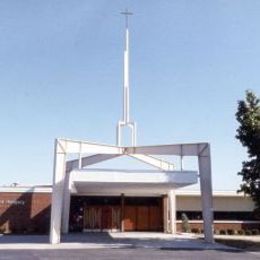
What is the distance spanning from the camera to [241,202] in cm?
4272

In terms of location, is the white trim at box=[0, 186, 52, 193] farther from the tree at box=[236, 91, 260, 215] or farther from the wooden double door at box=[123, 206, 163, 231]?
the tree at box=[236, 91, 260, 215]

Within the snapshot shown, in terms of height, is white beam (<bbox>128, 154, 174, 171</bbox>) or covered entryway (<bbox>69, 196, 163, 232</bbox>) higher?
white beam (<bbox>128, 154, 174, 171</bbox>)

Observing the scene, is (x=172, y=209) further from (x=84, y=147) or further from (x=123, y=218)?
(x=84, y=147)

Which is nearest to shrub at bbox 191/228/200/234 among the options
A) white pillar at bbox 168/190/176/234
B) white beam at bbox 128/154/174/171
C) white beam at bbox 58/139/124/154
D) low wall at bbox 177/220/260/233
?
low wall at bbox 177/220/260/233

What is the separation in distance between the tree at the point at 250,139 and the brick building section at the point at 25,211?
50.1 ft

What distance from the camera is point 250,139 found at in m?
28.7

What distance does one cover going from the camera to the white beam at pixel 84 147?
2791 cm

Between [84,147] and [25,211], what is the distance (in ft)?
35.4

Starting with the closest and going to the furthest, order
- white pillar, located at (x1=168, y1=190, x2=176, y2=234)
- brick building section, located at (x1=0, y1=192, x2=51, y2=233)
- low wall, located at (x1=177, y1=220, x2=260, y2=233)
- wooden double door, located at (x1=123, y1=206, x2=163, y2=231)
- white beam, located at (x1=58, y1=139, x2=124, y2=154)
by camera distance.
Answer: white beam, located at (x1=58, y1=139, x2=124, y2=154), brick building section, located at (x1=0, y1=192, x2=51, y2=233), white pillar, located at (x1=168, y1=190, x2=176, y2=234), wooden double door, located at (x1=123, y1=206, x2=163, y2=231), low wall, located at (x1=177, y1=220, x2=260, y2=233)

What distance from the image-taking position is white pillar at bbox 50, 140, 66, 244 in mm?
26297

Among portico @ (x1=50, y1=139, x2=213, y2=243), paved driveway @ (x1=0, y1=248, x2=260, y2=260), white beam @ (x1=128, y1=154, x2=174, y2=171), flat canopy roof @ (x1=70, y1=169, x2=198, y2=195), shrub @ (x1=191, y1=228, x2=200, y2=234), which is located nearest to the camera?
paved driveway @ (x1=0, y1=248, x2=260, y2=260)

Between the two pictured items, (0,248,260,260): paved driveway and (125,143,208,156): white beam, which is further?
(125,143,208,156): white beam

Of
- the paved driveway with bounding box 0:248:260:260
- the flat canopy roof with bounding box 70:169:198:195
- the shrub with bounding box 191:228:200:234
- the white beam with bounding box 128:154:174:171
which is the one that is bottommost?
the paved driveway with bounding box 0:248:260:260

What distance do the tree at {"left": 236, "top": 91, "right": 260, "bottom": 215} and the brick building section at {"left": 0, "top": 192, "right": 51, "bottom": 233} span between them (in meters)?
15.3
